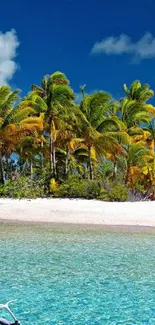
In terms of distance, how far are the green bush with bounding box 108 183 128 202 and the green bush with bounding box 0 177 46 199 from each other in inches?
150

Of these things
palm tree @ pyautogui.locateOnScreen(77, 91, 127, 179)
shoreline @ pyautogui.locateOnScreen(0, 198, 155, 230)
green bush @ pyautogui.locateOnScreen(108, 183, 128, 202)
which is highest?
palm tree @ pyautogui.locateOnScreen(77, 91, 127, 179)

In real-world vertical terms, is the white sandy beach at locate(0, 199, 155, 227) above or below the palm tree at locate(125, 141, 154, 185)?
below

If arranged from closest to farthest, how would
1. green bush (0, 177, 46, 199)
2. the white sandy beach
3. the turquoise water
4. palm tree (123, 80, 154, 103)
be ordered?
the turquoise water, the white sandy beach, green bush (0, 177, 46, 199), palm tree (123, 80, 154, 103)

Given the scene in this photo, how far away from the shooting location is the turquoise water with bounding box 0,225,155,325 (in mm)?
7211

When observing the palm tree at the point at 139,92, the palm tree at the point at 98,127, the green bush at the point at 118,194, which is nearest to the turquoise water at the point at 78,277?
the green bush at the point at 118,194

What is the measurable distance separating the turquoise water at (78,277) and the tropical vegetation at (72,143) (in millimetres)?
10479

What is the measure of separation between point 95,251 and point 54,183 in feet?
47.4

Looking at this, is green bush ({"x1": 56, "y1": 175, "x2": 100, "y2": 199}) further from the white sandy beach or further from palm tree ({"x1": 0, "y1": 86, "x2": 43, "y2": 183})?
palm tree ({"x1": 0, "y1": 86, "x2": 43, "y2": 183})

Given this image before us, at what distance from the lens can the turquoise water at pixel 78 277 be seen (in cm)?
721

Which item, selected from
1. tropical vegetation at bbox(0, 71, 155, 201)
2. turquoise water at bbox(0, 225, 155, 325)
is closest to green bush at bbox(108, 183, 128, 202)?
tropical vegetation at bbox(0, 71, 155, 201)

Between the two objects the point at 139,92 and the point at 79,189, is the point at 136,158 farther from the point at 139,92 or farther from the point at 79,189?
the point at 139,92

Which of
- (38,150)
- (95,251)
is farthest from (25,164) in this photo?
(95,251)

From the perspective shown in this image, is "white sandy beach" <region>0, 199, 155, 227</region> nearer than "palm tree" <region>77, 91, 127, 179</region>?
Yes

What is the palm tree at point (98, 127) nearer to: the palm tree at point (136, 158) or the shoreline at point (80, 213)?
the palm tree at point (136, 158)
